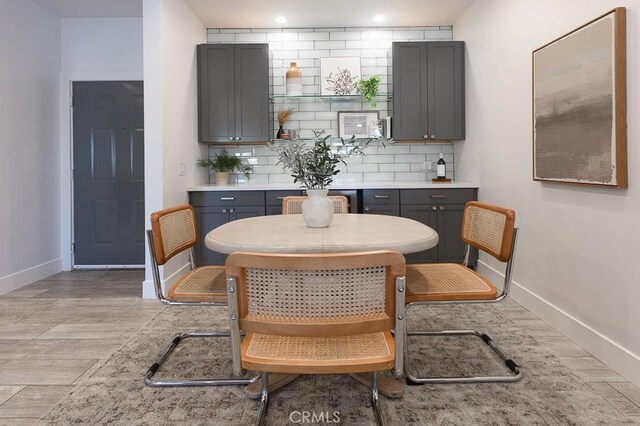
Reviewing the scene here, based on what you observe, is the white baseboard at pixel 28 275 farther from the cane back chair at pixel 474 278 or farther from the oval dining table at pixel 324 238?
the cane back chair at pixel 474 278

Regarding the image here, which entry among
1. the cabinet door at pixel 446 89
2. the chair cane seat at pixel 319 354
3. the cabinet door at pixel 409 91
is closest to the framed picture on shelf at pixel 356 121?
the cabinet door at pixel 409 91

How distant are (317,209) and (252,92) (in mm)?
2733

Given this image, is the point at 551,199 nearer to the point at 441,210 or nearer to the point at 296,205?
the point at 441,210

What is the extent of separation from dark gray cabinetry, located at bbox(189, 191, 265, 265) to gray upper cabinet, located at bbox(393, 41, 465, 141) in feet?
5.32

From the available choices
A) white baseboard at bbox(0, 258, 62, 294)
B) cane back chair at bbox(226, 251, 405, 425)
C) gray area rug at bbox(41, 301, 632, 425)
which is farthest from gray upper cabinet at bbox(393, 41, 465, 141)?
white baseboard at bbox(0, 258, 62, 294)

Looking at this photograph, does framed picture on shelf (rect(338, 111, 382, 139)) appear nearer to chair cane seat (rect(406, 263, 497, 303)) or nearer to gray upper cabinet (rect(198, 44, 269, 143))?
gray upper cabinet (rect(198, 44, 269, 143))

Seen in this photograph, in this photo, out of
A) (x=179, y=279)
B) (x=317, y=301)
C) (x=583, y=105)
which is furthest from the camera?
(x=583, y=105)

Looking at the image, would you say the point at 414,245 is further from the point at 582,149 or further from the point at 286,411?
the point at 582,149

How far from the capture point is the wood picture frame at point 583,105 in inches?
85.4

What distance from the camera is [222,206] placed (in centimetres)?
427

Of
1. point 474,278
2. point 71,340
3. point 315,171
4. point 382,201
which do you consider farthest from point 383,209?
point 71,340

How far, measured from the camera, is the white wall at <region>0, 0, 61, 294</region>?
3947mm

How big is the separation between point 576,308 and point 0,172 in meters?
4.63

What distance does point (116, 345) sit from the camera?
267cm
